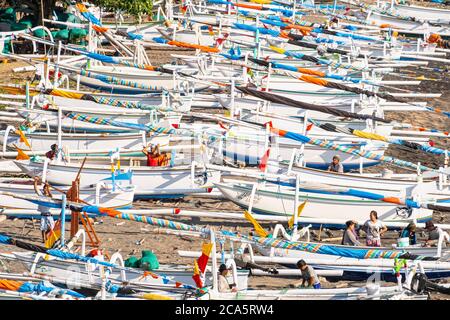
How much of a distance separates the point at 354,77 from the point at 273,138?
10984mm

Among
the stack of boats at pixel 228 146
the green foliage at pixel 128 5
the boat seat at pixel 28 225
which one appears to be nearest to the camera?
the stack of boats at pixel 228 146

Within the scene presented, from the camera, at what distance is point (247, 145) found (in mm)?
38781

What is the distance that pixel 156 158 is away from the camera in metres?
37.0

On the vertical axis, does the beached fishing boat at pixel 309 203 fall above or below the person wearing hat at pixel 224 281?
below

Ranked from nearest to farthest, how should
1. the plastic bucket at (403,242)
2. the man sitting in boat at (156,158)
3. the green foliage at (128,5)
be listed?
the plastic bucket at (403,242)
the man sitting in boat at (156,158)
the green foliage at (128,5)

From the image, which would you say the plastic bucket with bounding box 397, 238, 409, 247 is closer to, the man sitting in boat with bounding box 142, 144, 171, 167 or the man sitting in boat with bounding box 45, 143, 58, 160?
the man sitting in boat with bounding box 142, 144, 171, 167

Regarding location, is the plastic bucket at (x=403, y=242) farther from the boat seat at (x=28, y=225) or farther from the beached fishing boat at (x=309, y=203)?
the boat seat at (x=28, y=225)


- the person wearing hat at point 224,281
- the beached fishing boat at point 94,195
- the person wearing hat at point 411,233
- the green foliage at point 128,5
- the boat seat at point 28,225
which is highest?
the green foliage at point 128,5

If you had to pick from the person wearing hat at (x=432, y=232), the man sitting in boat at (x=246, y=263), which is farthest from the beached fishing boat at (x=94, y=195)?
the person wearing hat at (x=432, y=232)

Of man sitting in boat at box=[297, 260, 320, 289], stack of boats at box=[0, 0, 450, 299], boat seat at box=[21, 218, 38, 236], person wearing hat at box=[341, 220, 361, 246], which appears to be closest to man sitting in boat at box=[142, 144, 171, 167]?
stack of boats at box=[0, 0, 450, 299]

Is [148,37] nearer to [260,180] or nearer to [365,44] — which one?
[365,44]

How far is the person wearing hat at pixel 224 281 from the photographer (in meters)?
26.0

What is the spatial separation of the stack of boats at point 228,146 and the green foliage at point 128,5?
49.3 inches
